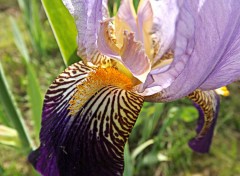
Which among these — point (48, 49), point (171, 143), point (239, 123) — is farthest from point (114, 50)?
point (48, 49)

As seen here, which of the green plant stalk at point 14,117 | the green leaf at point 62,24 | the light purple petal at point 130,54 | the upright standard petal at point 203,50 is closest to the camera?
the upright standard petal at point 203,50

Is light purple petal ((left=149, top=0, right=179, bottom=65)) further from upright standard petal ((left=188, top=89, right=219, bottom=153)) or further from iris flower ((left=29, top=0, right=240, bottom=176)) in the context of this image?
upright standard petal ((left=188, top=89, right=219, bottom=153))

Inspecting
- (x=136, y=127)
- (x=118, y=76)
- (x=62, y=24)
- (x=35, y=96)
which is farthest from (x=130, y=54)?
(x=136, y=127)

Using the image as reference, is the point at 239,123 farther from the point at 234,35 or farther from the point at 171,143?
the point at 234,35

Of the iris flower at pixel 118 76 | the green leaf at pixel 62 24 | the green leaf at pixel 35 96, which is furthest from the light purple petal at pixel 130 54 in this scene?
the green leaf at pixel 35 96

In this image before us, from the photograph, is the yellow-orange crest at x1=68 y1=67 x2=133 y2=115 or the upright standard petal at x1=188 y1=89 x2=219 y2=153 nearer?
the yellow-orange crest at x1=68 y1=67 x2=133 y2=115

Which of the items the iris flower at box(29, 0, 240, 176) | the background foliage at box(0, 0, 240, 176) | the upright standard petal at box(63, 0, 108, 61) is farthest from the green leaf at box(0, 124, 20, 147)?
the upright standard petal at box(63, 0, 108, 61)

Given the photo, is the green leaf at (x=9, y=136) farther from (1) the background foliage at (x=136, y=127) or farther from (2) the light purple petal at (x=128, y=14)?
(2) the light purple petal at (x=128, y=14)
